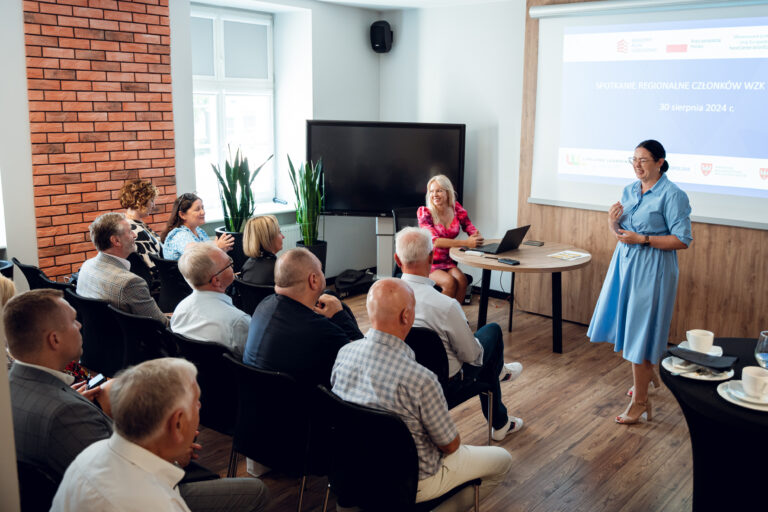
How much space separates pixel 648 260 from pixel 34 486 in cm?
320

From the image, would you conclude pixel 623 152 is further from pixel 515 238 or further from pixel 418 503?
pixel 418 503

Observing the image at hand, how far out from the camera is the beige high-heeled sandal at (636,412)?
3.85 metres

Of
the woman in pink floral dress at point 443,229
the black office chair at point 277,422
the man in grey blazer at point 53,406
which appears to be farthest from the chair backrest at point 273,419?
the woman in pink floral dress at point 443,229

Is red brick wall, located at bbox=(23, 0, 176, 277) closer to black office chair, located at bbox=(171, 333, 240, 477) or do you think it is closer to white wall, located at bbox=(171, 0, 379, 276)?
white wall, located at bbox=(171, 0, 379, 276)

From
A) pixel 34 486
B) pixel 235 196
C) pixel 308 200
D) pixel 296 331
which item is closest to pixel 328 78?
pixel 308 200

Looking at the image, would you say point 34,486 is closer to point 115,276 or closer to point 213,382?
point 213,382

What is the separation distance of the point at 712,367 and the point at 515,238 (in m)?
2.59

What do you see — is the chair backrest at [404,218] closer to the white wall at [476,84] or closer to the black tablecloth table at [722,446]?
the white wall at [476,84]

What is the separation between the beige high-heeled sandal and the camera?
3852 millimetres

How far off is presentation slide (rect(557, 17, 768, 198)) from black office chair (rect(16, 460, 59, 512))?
4.52 meters

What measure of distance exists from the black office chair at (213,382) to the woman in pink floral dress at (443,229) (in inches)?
105

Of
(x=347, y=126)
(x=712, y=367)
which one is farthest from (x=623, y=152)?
(x=712, y=367)

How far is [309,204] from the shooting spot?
240 inches

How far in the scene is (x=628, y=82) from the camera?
5.11 m
